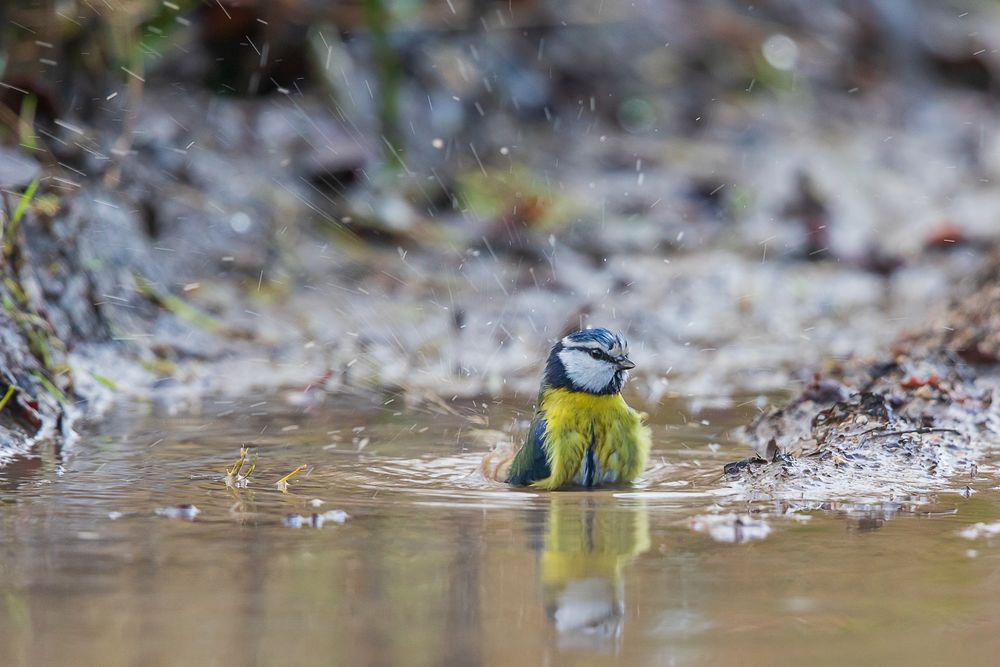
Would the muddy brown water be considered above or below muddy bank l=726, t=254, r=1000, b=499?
below

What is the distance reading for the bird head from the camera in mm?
4637

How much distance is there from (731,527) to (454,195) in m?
4.88

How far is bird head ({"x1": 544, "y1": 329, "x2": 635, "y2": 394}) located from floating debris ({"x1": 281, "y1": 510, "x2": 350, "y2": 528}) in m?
1.33

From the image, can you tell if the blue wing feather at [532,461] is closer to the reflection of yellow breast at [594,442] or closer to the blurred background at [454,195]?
the reflection of yellow breast at [594,442]

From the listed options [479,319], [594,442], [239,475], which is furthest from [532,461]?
[479,319]

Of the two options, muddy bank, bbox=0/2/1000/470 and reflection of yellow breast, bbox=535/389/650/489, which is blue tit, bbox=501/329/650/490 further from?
muddy bank, bbox=0/2/1000/470

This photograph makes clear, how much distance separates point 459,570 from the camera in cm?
289

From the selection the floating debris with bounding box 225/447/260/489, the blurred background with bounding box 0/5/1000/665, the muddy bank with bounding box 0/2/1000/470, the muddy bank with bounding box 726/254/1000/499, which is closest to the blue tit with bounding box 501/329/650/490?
the blurred background with bounding box 0/5/1000/665

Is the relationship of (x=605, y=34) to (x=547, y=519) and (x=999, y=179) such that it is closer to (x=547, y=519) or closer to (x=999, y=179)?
(x=999, y=179)

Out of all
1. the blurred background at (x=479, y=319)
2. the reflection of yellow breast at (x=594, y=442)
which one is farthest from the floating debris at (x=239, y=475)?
the reflection of yellow breast at (x=594, y=442)

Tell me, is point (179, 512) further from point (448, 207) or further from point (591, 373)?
point (448, 207)

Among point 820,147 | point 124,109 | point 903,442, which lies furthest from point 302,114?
point 903,442

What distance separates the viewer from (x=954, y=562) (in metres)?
2.91

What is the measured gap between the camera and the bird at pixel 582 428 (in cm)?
430
